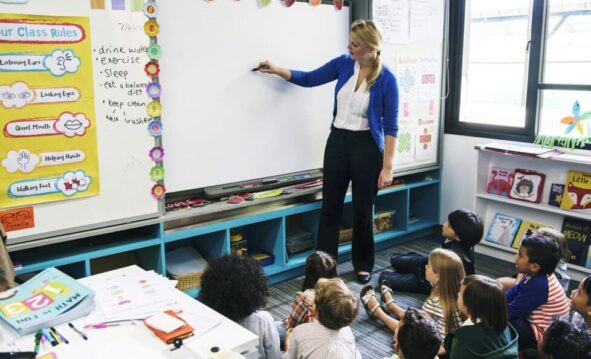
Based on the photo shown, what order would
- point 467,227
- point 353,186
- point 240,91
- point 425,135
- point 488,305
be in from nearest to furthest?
point 488,305 → point 467,227 → point 240,91 → point 353,186 → point 425,135

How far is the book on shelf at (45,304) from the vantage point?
145 centimetres

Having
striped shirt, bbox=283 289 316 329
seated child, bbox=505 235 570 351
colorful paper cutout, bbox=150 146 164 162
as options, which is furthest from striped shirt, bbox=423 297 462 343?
colorful paper cutout, bbox=150 146 164 162

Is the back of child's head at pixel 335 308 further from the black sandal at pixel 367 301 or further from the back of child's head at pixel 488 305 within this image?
the black sandal at pixel 367 301

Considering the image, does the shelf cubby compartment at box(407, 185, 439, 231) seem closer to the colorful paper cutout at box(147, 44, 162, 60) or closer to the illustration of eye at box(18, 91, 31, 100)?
the colorful paper cutout at box(147, 44, 162, 60)

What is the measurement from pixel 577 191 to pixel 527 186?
325 mm

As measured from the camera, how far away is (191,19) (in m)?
2.81

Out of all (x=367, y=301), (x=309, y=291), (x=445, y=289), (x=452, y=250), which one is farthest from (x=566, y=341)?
(x=367, y=301)

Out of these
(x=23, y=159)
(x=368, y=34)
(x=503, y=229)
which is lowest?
(x=503, y=229)

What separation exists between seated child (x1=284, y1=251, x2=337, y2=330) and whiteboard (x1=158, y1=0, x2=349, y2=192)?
89 centimetres

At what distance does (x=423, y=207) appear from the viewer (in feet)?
14.1

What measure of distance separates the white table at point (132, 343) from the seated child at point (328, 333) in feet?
1.30

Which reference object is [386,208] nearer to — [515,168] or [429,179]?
[429,179]

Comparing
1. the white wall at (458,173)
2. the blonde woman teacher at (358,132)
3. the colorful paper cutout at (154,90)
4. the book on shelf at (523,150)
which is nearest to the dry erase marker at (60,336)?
the colorful paper cutout at (154,90)

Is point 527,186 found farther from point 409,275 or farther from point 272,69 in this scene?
point 272,69
